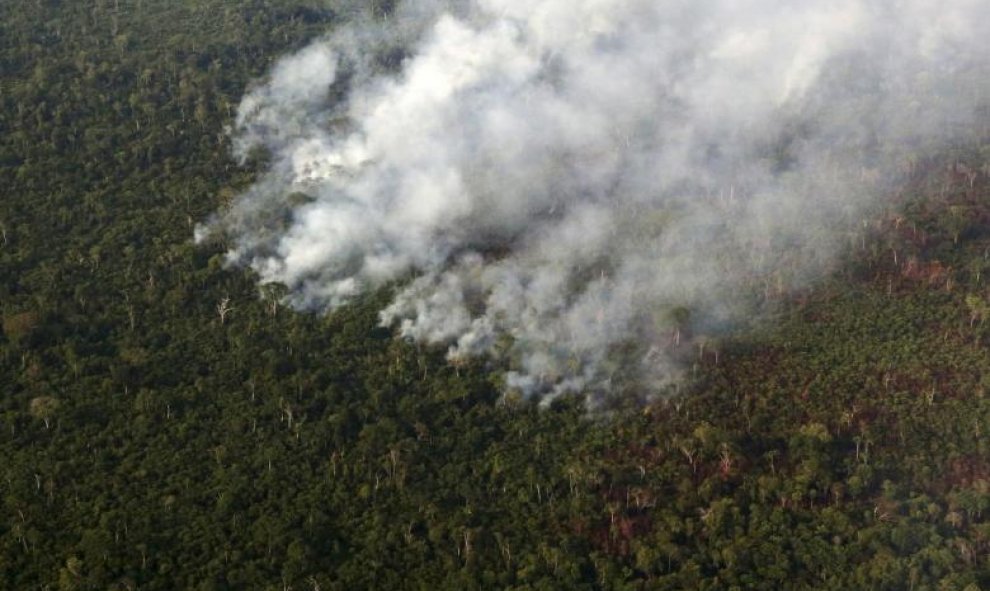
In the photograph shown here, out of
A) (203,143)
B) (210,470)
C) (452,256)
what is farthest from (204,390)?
(203,143)

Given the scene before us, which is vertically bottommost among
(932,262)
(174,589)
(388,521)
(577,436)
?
(174,589)

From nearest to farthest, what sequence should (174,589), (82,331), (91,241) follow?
(174,589)
(82,331)
(91,241)

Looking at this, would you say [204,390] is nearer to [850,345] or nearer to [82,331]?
[82,331]

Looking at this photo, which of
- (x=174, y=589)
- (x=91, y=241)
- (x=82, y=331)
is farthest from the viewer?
(x=91, y=241)

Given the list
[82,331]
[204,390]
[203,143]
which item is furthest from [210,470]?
[203,143]

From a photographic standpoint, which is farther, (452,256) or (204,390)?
(452,256)

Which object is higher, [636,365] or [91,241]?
[91,241]
